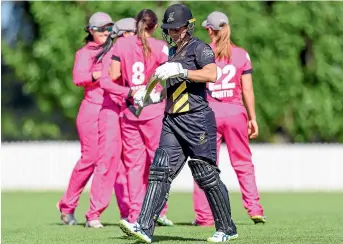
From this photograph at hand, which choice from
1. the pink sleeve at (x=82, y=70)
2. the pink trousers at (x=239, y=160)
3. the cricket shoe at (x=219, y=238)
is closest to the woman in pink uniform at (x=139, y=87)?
the pink trousers at (x=239, y=160)

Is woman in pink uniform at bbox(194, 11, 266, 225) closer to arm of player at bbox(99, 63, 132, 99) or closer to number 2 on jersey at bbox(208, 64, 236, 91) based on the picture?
number 2 on jersey at bbox(208, 64, 236, 91)

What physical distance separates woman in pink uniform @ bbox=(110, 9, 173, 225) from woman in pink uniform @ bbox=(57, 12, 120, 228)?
727 mm

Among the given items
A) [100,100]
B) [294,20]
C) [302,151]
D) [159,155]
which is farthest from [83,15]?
[159,155]

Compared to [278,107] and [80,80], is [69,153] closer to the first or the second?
[278,107]

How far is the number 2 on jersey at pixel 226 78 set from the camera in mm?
11531

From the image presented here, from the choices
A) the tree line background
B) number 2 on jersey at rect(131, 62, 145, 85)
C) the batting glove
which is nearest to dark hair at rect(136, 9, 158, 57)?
number 2 on jersey at rect(131, 62, 145, 85)

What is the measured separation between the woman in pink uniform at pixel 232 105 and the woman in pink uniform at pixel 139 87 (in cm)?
70

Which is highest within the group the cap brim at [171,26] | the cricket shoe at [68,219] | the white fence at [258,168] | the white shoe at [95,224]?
the cap brim at [171,26]

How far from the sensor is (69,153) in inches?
917

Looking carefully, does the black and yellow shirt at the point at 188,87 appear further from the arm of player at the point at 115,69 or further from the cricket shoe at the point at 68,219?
the cricket shoe at the point at 68,219

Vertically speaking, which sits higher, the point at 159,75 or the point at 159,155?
the point at 159,75

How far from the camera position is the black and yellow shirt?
9078 millimetres

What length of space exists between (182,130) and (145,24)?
223 cm

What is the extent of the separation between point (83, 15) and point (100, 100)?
16.4m
